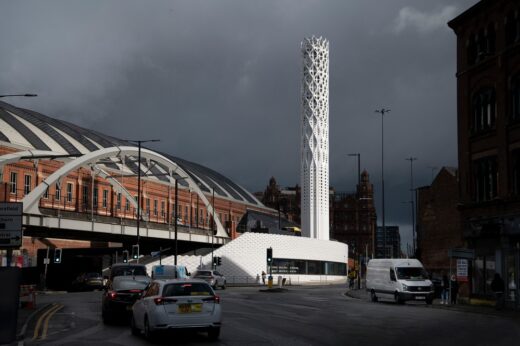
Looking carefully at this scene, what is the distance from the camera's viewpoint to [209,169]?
460 ft

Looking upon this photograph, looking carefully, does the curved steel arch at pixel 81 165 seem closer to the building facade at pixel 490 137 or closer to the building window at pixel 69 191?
the building window at pixel 69 191

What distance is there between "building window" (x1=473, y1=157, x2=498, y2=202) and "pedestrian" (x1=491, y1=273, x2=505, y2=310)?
5091 mm

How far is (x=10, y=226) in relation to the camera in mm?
16734

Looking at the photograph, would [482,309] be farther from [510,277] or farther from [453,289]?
[453,289]

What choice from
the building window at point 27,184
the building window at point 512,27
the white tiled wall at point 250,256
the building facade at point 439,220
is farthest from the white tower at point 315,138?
the building window at point 512,27

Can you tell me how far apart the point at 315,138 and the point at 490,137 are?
65793 mm

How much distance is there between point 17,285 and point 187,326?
181 inches

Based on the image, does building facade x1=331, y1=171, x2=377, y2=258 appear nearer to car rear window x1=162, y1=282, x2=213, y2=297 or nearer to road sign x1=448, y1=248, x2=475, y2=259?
road sign x1=448, y1=248, x2=475, y2=259

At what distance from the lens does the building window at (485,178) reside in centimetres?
3856

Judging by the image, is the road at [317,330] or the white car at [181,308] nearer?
the white car at [181,308]

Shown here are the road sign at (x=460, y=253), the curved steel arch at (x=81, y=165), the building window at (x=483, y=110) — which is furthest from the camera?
the curved steel arch at (x=81, y=165)

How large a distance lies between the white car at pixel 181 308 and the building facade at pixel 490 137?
21.1 meters

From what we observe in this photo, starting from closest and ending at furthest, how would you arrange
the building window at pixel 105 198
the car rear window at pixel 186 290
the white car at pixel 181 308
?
the white car at pixel 181 308
the car rear window at pixel 186 290
the building window at pixel 105 198

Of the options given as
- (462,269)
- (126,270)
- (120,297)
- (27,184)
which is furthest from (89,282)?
(120,297)
